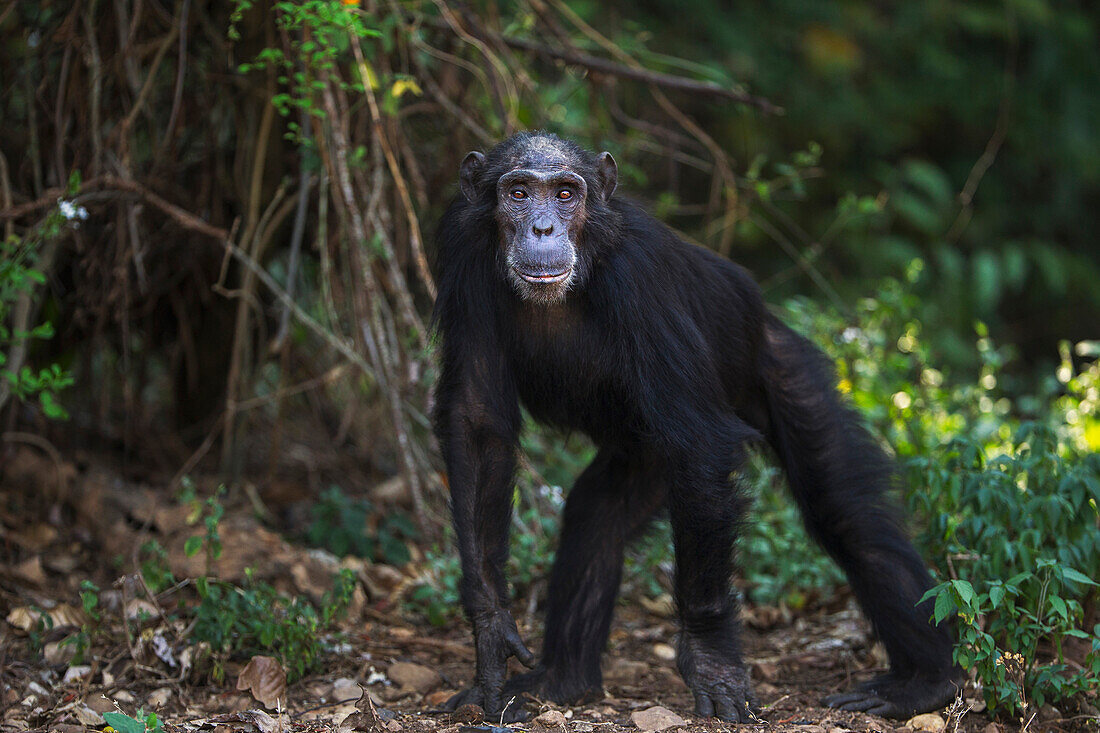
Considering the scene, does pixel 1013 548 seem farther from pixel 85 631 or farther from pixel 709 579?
pixel 85 631

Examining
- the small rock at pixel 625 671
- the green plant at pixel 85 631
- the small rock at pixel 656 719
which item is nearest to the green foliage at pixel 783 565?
the small rock at pixel 625 671

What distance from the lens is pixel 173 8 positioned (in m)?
6.00

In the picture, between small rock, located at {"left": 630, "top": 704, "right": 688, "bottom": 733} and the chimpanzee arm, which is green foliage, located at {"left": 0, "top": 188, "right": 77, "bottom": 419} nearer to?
the chimpanzee arm

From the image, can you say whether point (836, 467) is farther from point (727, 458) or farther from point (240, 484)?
point (240, 484)

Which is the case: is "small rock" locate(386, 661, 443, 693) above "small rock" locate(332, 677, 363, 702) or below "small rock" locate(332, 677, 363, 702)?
above

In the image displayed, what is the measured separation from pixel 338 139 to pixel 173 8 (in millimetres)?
1565

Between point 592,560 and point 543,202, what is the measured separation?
149cm

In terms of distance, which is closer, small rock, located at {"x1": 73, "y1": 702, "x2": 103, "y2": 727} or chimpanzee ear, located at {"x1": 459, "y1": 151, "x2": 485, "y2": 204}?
small rock, located at {"x1": 73, "y1": 702, "x2": 103, "y2": 727}

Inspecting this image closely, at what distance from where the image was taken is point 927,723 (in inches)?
165

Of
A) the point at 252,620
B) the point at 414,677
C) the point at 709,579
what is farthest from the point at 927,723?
the point at 252,620

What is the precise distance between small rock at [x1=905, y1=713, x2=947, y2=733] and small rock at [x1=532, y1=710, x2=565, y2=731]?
4.33ft

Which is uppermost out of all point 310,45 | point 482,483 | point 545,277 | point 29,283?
point 310,45

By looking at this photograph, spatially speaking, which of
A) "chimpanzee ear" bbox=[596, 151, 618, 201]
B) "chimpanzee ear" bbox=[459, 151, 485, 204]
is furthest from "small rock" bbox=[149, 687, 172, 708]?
"chimpanzee ear" bbox=[596, 151, 618, 201]

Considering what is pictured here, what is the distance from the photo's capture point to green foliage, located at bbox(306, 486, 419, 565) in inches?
230
